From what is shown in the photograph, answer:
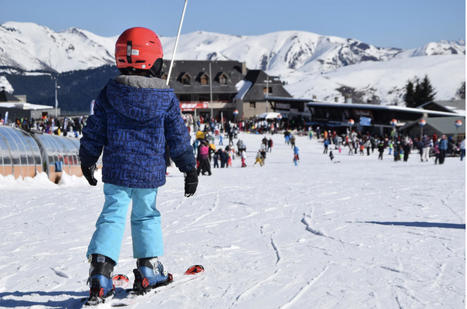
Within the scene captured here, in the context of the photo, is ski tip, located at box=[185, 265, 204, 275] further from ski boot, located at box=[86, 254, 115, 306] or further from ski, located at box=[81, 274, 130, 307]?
ski boot, located at box=[86, 254, 115, 306]

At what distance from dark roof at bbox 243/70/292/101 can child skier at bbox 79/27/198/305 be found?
58.8 metres

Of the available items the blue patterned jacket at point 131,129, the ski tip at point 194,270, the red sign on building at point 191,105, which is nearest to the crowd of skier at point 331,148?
the ski tip at point 194,270

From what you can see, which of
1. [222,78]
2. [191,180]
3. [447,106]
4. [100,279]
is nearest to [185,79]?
[222,78]

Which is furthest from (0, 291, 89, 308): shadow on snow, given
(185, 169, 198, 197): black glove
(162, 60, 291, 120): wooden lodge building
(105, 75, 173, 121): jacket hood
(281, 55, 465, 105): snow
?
(281, 55, 465, 105): snow

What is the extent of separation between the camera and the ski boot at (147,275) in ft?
9.09

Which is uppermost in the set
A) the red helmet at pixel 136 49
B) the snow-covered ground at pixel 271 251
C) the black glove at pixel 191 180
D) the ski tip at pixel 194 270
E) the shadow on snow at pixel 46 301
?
the red helmet at pixel 136 49

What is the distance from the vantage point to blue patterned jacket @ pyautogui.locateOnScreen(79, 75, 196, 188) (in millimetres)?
2688

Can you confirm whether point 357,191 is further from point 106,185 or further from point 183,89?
point 183,89

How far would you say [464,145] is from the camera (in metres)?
21.1

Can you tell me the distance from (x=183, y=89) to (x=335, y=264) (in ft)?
190

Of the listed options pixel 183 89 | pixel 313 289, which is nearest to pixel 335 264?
pixel 313 289

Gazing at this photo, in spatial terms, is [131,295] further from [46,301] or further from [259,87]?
[259,87]

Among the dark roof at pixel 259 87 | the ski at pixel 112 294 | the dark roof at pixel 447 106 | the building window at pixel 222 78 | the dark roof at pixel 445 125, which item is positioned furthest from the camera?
the building window at pixel 222 78

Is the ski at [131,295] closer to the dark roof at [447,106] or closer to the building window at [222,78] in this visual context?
the dark roof at [447,106]
